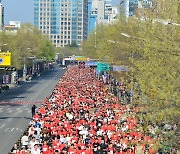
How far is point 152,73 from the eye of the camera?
62.0 ft

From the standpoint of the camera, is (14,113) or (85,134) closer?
(85,134)

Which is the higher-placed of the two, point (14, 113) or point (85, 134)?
point (85, 134)

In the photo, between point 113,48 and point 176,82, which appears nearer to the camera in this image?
point 176,82

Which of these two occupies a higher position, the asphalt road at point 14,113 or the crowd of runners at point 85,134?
the crowd of runners at point 85,134

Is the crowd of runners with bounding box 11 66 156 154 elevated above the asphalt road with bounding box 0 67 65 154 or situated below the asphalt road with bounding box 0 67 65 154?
above

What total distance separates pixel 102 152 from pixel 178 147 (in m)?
9.88

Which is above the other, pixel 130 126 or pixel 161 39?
pixel 161 39

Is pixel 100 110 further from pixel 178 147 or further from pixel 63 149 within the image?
pixel 178 147

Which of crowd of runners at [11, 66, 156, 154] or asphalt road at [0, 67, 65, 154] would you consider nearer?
crowd of runners at [11, 66, 156, 154]

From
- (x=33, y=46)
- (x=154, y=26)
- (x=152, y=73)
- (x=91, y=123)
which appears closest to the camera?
(x=152, y=73)

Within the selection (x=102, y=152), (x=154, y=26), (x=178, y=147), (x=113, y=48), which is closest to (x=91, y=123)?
(x=102, y=152)

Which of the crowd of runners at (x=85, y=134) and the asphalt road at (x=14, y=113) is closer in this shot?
the crowd of runners at (x=85, y=134)

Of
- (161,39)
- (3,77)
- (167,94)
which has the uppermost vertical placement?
(161,39)

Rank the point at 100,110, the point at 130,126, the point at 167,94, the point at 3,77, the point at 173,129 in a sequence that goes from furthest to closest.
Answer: the point at 3,77
the point at 100,110
the point at 130,126
the point at 173,129
the point at 167,94
